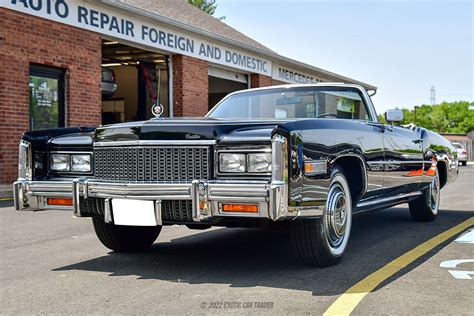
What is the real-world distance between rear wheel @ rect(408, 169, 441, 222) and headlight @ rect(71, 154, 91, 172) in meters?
4.17

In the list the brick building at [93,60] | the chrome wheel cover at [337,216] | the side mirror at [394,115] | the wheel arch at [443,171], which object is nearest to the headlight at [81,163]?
the chrome wheel cover at [337,216]

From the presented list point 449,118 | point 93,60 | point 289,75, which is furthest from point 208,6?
point 449,118

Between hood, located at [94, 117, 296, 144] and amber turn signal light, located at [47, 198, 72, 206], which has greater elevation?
hood, located at [94, 117, 296, 144]

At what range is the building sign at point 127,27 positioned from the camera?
12.8 m

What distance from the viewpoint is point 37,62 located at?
12.7 m

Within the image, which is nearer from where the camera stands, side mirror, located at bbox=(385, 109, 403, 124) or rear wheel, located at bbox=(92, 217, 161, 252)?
rear wheel, located at bbox=(92, 217, 161, 252)

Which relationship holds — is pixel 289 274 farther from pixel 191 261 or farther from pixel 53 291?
pixel 53 291

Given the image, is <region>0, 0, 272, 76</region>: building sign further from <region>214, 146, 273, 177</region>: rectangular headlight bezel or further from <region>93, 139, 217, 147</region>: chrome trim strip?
<region>214, 146, 273, 177</region>: rectangular headlight bezel

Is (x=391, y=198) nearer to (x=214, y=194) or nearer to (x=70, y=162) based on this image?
(x=214, y=194)

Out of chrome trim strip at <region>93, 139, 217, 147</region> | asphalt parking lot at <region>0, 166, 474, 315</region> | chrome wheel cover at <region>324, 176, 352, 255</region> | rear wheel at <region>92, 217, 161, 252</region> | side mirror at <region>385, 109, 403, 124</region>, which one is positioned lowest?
asphalt parking lot at <region>0, 166, 474, 315</region>

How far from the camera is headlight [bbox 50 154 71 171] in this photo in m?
4.96

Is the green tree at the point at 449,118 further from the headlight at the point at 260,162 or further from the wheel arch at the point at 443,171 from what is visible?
the headlight at the point at 260,162

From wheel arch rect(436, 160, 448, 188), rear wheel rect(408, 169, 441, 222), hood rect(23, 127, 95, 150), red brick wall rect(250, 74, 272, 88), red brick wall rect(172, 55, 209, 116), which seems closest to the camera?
hood rect(23, 127, 95, 150)

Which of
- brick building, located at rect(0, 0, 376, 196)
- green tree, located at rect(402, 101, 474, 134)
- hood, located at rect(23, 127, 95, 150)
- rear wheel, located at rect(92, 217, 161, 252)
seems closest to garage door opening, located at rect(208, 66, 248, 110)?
brick building, located at rect(0, 0, 376, 196)
